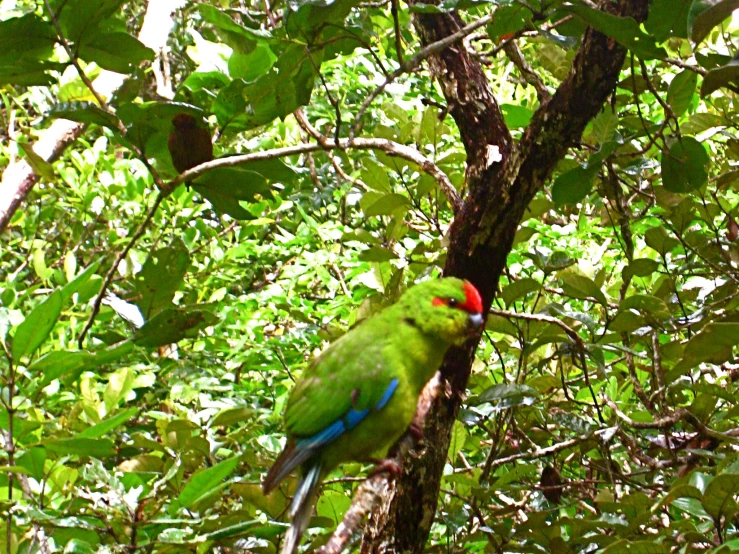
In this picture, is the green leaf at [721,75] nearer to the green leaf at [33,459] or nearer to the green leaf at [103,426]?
the green leaf at [103,426]

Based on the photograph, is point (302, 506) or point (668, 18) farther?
point (302, 506)

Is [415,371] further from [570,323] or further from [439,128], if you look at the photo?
[439,128]

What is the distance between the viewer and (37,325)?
1.24 meters

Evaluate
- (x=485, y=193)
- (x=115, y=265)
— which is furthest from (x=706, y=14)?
(x=115, y=265)

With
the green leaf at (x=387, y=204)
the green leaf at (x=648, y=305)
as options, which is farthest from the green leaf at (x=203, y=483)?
the green leaf at (x=648, y=305)

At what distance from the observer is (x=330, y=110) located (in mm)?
4039

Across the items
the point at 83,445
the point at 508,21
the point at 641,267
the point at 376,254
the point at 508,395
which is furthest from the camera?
the point at 376,254

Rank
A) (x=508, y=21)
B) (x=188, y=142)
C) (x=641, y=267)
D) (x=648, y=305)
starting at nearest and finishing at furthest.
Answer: (x=188, y=142), (x=508, y=21), (x=648, y=305), (x=641, y=267)

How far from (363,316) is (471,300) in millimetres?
629

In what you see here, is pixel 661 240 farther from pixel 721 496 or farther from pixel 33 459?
pixel 33 459

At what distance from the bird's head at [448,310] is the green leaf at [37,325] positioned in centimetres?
76

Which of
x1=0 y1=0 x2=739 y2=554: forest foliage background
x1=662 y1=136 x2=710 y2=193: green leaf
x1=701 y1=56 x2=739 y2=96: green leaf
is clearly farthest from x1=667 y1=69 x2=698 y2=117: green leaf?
x1=701 y1=56 x2=739 y2=96: green leaf

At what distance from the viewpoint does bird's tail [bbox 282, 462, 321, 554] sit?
141cm

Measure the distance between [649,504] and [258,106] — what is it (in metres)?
1.19
